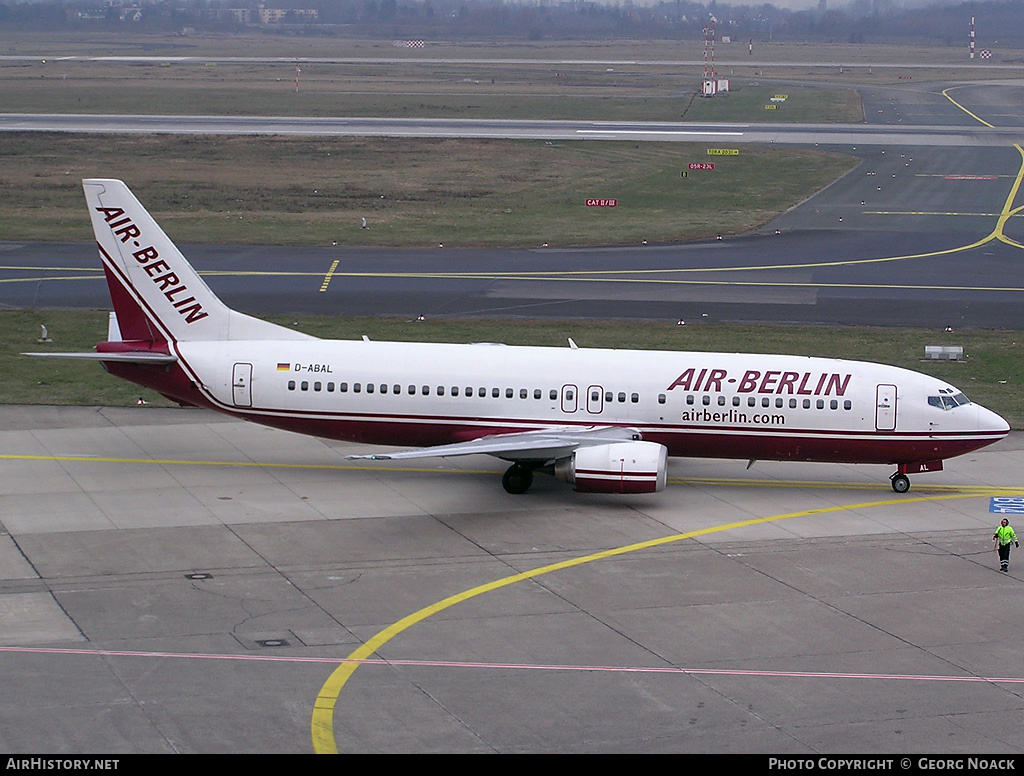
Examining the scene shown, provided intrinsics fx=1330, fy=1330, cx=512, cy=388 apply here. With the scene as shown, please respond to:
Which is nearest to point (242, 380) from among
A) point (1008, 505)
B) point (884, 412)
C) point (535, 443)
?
point (535, 443)

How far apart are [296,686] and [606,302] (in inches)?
1628

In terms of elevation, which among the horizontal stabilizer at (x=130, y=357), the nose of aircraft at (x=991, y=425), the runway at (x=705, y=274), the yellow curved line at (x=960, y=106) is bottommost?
the nose of aircraft at (x=991, y=425)

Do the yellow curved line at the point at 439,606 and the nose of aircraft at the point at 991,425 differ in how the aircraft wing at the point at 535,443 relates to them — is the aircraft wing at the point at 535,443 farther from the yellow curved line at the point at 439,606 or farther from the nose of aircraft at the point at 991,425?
the nose of aircraft at the point at 991,425

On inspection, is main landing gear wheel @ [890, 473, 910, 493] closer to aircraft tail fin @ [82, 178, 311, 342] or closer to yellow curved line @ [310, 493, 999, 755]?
yellow curved line @ [310, 493, 999, 755]

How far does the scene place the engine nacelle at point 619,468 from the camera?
120 ft

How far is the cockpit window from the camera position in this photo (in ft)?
128

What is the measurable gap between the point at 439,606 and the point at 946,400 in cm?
1780

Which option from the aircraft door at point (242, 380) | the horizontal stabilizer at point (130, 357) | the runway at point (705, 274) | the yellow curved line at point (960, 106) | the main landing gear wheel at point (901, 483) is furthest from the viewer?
the yellow curved line at point (960, 106)

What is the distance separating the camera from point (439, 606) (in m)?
29.9

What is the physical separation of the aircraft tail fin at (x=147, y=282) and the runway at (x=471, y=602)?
13.5 feet

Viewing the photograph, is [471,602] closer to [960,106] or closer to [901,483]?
[901,483]

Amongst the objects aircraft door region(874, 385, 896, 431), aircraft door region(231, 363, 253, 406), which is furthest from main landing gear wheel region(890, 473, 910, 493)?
aircraft door region(231, 363, 253, 406)

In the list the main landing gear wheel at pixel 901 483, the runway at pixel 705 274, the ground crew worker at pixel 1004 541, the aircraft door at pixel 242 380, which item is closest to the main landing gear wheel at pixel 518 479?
the aircraft door at pixel 242 380
